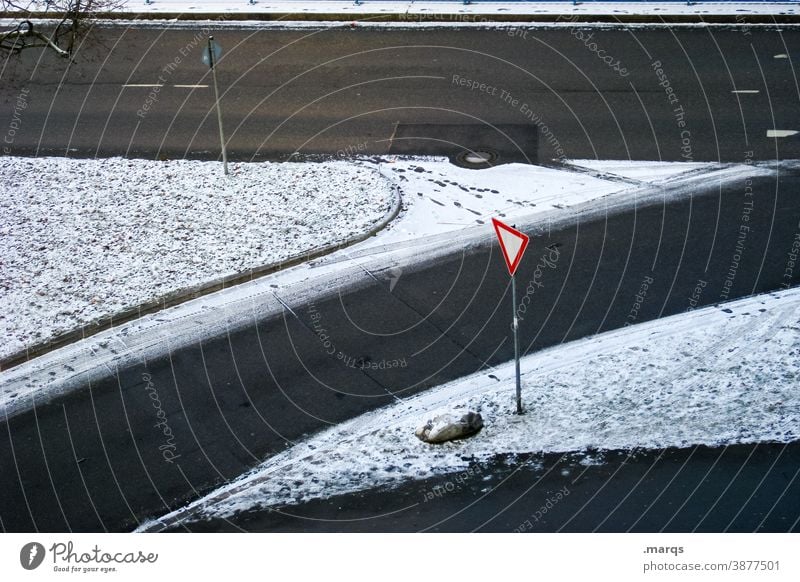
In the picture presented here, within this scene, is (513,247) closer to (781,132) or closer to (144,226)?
(144,226)

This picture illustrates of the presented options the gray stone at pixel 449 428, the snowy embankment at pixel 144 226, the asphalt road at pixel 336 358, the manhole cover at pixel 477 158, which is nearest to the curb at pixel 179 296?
the snowy embankment at pixel 144 226

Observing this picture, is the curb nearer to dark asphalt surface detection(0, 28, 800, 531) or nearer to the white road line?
dark asphalt surface detection(0, 28, 800, 531)

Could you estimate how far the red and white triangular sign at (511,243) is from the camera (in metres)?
11.0

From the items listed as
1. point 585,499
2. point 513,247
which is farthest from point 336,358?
point 585,499

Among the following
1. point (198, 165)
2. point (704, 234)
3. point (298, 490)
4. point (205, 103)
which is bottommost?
point (298, 490)

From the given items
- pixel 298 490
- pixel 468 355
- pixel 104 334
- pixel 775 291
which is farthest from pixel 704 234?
pixel 104 334

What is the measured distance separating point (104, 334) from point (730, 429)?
24.5ft

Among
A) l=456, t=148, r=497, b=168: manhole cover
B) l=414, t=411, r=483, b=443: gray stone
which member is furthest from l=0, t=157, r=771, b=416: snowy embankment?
l=414, t=411, r=483, b=443: gray stone

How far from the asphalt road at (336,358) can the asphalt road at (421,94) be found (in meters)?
2.54

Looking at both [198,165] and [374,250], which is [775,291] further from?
[198,165]

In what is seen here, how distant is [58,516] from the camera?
10156 millimetres

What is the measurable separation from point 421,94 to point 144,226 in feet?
19.8

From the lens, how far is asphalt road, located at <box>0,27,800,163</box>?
56.7 feet

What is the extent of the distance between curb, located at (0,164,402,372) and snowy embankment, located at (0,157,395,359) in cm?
7
